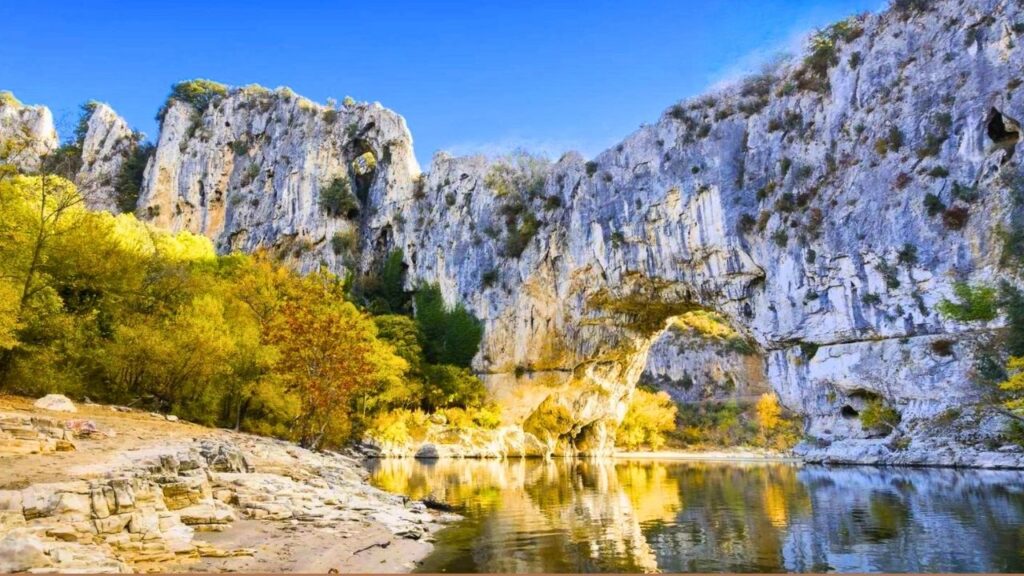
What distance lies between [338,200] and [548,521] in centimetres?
4916

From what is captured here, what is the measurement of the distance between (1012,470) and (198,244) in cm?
4716

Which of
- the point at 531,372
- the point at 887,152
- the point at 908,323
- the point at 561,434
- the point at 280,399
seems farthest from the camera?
the point at 561,434

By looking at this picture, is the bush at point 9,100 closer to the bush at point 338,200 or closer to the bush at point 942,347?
the bush at point 338,200

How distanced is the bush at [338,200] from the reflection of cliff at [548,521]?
37341mm

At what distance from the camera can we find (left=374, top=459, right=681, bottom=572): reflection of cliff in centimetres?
991

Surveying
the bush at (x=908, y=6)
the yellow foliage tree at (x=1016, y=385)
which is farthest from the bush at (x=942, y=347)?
the bush at (x=908, y=6)

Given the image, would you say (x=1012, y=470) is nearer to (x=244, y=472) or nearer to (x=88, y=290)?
(x=244, y=472)

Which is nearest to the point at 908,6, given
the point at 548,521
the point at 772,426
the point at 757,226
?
the point at 757,226

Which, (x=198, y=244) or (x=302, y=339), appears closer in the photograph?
(x=302, y=339)

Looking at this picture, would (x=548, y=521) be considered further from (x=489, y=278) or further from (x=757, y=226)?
(x=489, y=278)

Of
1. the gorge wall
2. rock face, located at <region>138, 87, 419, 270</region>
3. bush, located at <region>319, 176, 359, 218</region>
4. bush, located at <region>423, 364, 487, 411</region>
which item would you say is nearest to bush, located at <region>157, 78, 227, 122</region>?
rock face, located at <region>138, 87, 419, 270</region>

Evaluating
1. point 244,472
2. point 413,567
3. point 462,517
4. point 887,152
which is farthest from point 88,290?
point 887,152

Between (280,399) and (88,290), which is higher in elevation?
(88,290)

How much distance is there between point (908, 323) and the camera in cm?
3103
